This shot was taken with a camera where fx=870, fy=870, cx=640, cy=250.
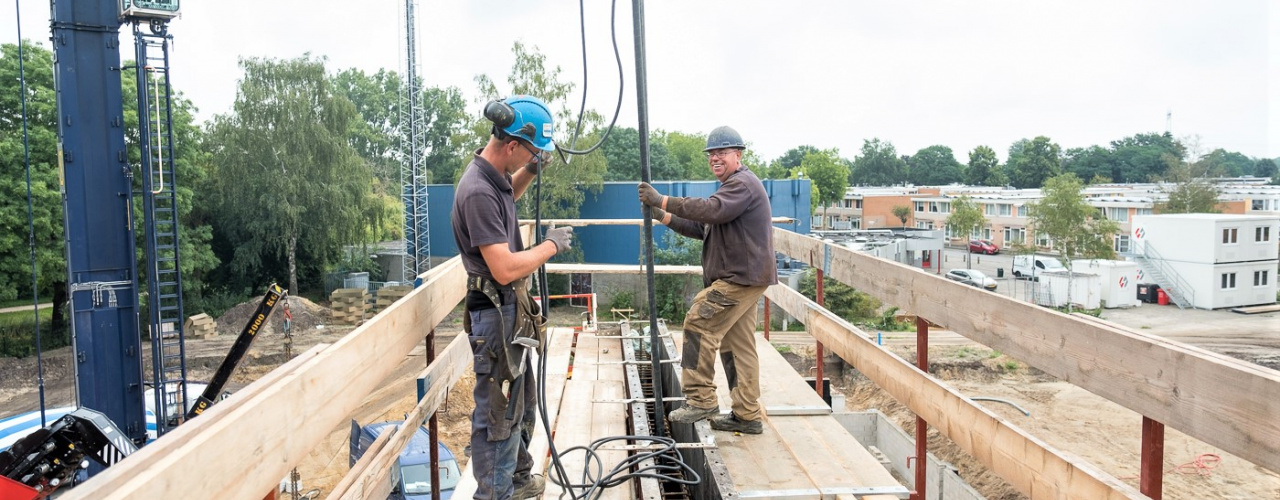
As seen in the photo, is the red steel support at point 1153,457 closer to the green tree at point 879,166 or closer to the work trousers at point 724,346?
the work trousers at point 724,346

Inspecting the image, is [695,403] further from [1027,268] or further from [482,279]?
[1027,268]

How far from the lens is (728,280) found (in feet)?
14.9

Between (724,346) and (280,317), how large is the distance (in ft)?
92.2

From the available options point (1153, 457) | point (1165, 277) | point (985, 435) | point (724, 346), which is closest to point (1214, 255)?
point (1165, 277)

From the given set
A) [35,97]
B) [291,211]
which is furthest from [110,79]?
[291,211]

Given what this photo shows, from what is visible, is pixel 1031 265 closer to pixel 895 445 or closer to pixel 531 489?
pixel 895 445

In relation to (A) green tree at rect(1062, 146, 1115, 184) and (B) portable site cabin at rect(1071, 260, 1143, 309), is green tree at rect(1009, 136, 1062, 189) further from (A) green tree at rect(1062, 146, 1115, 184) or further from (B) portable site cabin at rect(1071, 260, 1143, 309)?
(B) portable site cabin at rect(1071, 260, 1143, 309)

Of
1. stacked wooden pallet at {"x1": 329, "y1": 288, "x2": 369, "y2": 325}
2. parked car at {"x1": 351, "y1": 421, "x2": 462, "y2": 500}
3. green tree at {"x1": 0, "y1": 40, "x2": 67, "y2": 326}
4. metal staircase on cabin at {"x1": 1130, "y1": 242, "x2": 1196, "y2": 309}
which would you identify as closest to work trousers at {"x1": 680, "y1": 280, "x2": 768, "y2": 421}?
parked car at {"x1": 351, "y1": 421, "x2": 462, "y2": 500}

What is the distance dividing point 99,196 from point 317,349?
9323 millimetres

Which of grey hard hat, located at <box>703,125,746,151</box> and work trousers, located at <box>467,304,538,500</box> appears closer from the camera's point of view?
work trousers, located at <box>467,304,538,500</box>

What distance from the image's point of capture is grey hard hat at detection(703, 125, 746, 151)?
4578 millimetres

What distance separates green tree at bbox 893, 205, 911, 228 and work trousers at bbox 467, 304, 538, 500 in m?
59.7

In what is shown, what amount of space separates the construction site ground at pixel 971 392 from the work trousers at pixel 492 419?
14748mm

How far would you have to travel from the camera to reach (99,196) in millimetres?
10188
